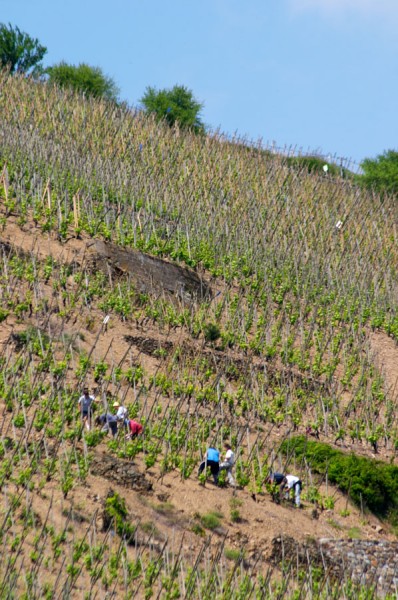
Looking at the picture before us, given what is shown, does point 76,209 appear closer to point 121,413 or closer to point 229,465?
point 121,413

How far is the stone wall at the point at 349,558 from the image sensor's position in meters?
13.3

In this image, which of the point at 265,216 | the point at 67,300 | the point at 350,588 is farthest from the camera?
the point at 265,216

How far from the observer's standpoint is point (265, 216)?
27.6 m

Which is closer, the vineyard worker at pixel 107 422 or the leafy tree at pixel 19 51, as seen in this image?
the vineyard worker at pixel 107 422

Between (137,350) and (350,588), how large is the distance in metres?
7.00

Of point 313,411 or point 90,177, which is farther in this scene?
point 90,177

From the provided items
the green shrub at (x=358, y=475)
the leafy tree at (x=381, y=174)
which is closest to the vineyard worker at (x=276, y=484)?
the green shrub at (x=358, y=475)

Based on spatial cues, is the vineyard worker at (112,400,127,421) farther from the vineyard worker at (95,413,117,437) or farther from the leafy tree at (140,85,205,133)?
the leafy tree at (140,85,205,133)

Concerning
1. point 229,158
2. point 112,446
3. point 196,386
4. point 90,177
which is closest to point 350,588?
point 112,446

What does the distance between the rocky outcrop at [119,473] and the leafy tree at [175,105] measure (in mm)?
A: 28469

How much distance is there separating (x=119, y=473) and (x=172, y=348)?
520 centimetres

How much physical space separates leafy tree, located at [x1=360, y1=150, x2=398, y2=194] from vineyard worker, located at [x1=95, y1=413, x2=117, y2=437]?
78.3 ft

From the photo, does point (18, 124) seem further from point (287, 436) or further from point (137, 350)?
point (287, 436)

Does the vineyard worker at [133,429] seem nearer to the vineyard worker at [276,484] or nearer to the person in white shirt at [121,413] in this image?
the person in white shirt at [121,413]
